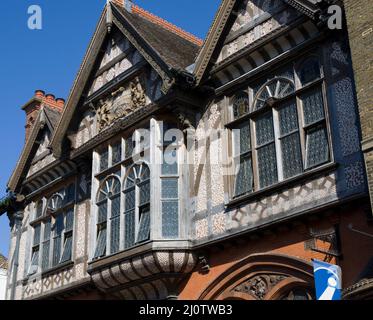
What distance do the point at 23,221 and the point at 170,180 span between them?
843cm

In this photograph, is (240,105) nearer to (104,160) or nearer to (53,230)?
Answer: (104,160)

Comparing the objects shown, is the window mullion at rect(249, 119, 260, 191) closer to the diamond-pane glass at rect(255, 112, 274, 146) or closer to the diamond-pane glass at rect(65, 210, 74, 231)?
the diamond-pane glass at rect(255, 112, 274, 146)

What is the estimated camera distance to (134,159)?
1582 cm

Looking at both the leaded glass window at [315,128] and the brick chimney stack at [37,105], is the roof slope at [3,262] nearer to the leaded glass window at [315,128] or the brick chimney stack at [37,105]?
the brick chimney stack at [37,105]

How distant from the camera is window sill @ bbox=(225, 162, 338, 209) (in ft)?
38.7

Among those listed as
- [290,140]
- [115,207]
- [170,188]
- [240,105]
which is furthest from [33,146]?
[290,140]

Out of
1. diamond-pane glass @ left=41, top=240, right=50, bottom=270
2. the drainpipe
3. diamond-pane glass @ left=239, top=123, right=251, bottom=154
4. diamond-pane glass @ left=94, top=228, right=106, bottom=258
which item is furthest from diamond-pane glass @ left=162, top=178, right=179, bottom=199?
the drainpipe

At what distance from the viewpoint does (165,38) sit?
58.2 feet

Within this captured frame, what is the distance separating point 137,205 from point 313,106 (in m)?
5.10

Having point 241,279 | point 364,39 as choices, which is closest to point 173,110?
point 241,279

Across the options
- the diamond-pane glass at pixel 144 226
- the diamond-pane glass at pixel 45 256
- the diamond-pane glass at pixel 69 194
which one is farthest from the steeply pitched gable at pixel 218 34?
the diamond-pane glass at pixel 45 256

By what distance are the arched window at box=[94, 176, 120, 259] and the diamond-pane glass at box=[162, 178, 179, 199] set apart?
5.78 ft

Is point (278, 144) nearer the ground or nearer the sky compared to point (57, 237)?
nearer the ground
